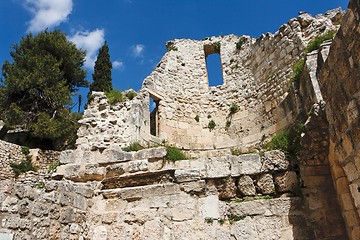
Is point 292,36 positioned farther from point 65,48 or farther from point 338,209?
point 65,48

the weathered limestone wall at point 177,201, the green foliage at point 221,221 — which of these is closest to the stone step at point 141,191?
the weathered limestone wall at point 177,201

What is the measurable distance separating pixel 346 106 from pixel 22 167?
1677 cm

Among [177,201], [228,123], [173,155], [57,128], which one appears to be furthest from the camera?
[57,128]


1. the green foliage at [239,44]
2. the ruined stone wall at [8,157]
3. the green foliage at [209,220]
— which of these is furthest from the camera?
the ruined stone wall at [8,157]

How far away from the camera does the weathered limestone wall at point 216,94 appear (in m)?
9.90

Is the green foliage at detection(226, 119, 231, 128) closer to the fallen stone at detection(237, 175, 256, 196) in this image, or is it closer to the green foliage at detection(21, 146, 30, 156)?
the fallen stone at detection(237, 175, 256, 196)

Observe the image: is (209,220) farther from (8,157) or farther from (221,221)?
(8,157)

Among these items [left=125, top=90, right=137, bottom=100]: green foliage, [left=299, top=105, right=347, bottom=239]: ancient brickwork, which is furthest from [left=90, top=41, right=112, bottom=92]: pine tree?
[left=299, top=105, right=347, bottom=239]: ancient brickwork

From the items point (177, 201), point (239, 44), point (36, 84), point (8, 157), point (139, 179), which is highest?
point (36, 84)

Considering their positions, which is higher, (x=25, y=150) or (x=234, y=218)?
(x=25, y=150)

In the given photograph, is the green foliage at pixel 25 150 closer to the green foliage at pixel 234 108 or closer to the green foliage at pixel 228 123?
the green foliage at pixel 228 123

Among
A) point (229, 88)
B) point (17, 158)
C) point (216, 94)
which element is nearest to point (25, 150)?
point (17, 158)

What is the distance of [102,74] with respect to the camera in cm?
2088

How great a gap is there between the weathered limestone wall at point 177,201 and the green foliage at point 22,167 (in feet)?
39.9
